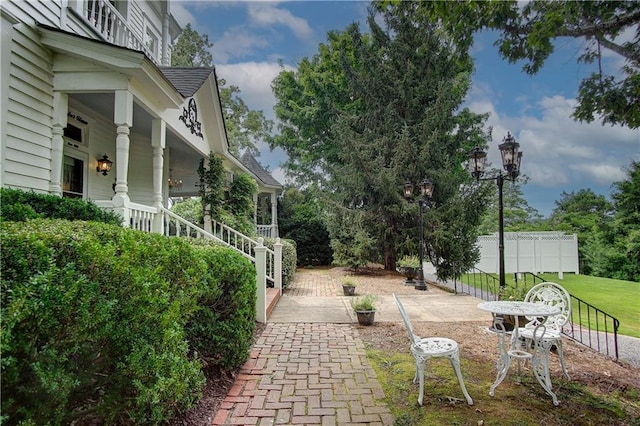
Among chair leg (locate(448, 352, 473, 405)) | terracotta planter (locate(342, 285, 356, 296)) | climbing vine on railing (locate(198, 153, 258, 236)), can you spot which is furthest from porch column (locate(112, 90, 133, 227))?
terracotta planter (locate(342, 285, 356, 296))

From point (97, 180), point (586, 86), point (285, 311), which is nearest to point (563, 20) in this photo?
point (586, 86)

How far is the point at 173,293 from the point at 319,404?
1.82 meters

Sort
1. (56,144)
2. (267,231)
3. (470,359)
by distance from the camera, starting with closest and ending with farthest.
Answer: (470,359) < (56,144) < (267,231)

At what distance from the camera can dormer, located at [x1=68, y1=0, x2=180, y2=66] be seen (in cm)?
659

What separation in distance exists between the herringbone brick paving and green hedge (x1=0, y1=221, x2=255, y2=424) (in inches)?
28.3

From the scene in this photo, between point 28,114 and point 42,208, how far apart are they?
1.95 metres

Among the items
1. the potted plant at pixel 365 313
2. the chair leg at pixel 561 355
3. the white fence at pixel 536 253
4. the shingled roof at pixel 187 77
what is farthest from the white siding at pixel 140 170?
the white fence at pixel 536 253

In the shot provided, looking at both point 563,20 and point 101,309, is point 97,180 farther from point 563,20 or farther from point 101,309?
point 563,20

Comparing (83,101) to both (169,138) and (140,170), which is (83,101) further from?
(140,170)

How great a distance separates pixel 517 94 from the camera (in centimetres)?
1016

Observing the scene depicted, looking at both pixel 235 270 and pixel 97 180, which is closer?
pixel 235 270

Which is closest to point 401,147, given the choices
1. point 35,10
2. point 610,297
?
point 610,297

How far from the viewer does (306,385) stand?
12.0 ft

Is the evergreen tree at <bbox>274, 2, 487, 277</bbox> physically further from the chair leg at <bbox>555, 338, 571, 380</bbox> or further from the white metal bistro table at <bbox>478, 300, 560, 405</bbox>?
the white metal bistro table at <bbox>478, 300, 560, 405</bbox>
